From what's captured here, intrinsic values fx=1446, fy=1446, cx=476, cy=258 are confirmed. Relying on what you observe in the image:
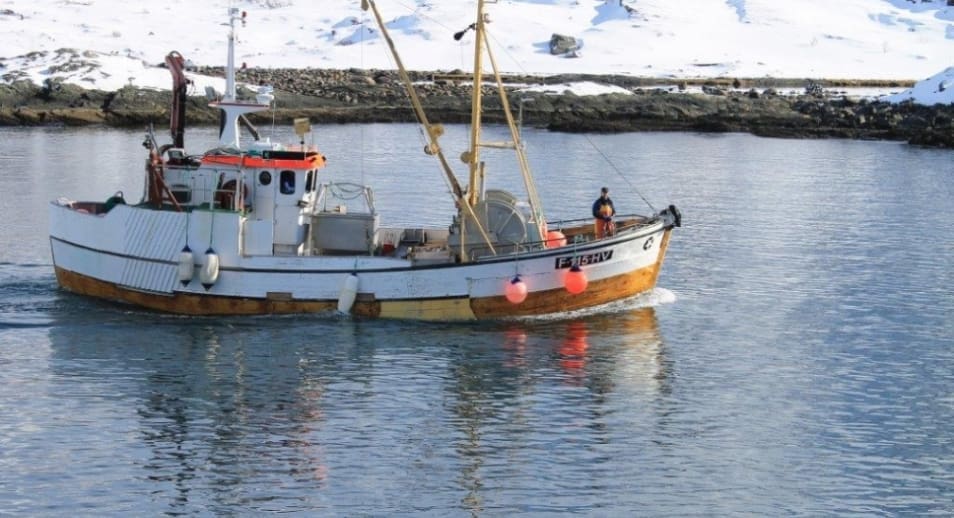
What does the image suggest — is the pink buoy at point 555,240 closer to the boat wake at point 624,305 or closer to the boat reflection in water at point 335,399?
the boat wake at point 624,305

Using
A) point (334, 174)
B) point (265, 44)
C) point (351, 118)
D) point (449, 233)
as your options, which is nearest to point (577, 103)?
point (351, 118)

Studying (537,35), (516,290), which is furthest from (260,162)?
(537,35)

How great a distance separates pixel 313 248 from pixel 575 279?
4.91 m

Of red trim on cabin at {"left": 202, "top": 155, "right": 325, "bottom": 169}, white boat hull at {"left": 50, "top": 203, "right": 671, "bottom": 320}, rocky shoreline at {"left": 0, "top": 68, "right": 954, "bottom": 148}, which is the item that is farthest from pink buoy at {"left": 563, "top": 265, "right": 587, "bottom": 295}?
rocky shoreline at {"left": 0, "top": 68, "right": 954, "bottom": 148}

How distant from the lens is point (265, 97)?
26.4 metres

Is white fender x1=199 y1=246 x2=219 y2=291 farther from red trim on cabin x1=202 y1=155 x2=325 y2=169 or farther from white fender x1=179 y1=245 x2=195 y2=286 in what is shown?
red trim on cabin x1=202 y1=155 x2=325 y2=169

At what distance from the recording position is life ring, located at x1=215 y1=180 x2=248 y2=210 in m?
26.1

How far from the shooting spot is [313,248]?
2661cm

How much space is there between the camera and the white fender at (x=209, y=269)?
2552 cm

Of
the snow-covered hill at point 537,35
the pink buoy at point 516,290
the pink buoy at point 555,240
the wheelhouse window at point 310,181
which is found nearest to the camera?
the pink buoy at point 516,290

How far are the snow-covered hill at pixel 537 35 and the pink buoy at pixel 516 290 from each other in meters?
56.6

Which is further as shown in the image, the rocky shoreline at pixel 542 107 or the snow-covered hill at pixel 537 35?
the snow-covered hill at pixel 537 35

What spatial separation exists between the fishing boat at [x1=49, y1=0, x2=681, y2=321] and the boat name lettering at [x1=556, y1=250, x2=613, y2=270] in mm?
24

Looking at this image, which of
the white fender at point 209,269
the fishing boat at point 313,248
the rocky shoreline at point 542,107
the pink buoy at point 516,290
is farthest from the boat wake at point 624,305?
the rocky shoreline at point 542,107
